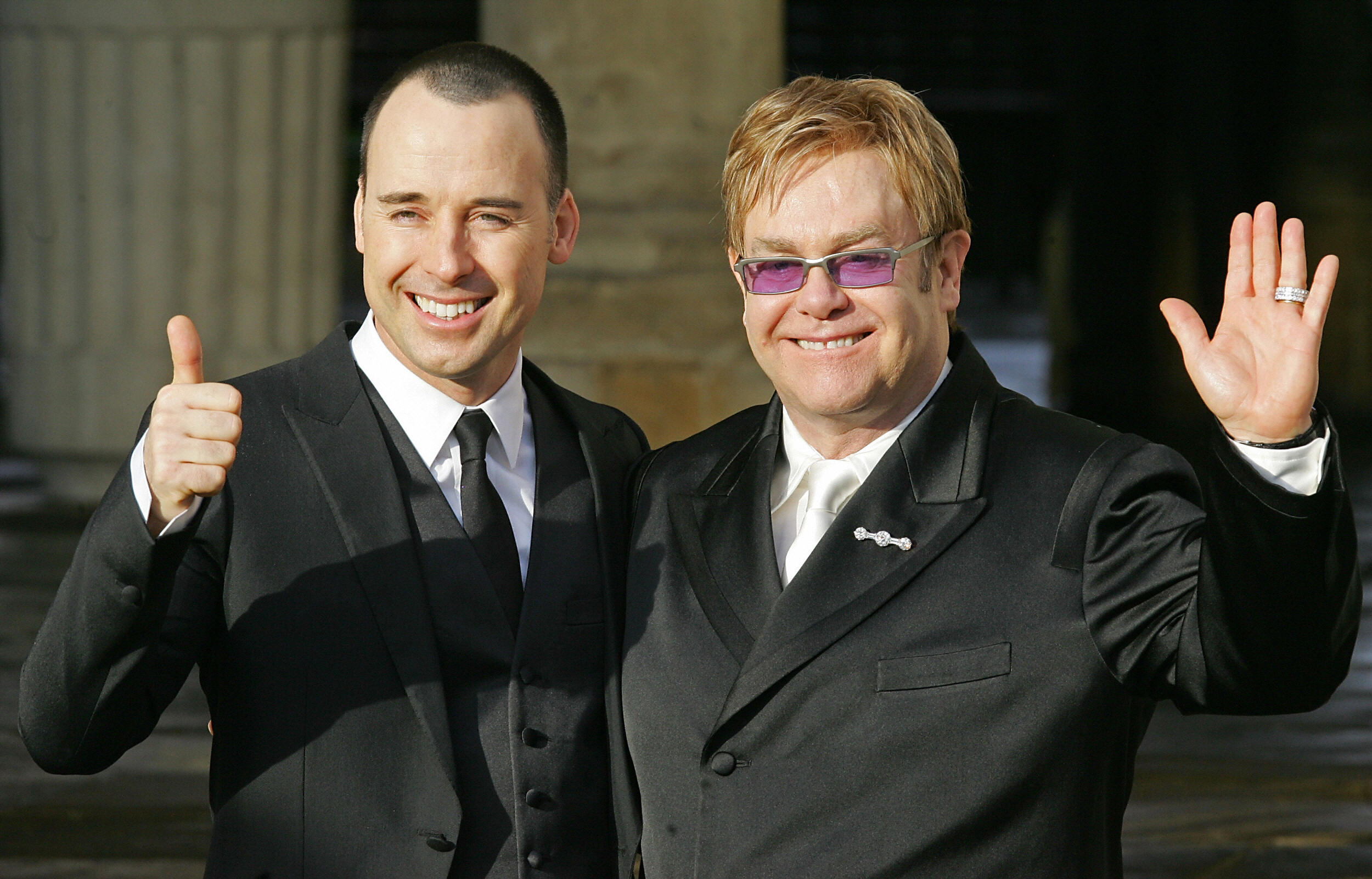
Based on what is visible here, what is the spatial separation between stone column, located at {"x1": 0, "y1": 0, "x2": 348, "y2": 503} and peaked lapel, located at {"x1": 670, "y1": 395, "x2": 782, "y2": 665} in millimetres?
6938

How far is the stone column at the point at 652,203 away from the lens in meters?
7.49

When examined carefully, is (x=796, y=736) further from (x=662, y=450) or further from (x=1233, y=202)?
(x=1233, y=202)

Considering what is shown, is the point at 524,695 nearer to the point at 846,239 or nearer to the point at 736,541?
the point at 736,541

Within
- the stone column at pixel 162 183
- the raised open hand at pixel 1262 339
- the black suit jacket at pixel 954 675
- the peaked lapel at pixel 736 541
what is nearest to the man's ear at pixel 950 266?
the black suit jacket at pixel 954 675

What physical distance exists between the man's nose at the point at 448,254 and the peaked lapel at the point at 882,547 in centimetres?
63

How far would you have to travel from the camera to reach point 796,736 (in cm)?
230

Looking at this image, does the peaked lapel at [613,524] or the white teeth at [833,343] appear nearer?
the white teeth at [833,343]

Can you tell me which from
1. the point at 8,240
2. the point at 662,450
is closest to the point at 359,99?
the point at 8,240

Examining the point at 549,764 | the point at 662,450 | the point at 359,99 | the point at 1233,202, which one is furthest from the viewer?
the point at 359,99

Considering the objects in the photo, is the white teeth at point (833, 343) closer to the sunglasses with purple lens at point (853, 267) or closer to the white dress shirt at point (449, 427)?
the sunglasses with purple lens at point (853, 267)

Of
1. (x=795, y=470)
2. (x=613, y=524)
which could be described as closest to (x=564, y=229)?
(x=613, y=524)

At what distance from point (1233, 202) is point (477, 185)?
14.2 metres

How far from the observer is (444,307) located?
255cm

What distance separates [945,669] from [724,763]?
1.12 ft
